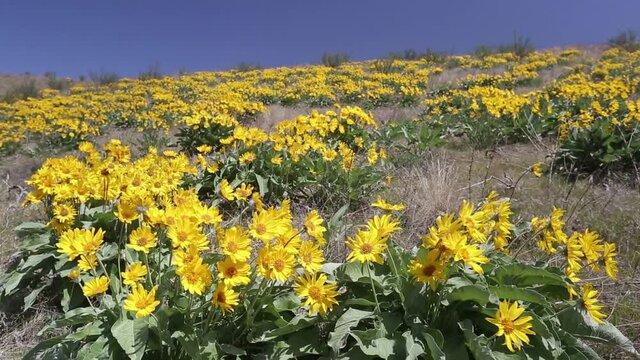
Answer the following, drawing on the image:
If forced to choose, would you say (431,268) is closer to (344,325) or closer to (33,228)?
(344,325)

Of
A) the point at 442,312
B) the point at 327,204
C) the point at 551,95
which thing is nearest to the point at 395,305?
the point at 442,312

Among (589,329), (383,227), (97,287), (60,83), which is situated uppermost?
(60,83)

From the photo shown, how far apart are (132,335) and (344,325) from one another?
0.80 meters

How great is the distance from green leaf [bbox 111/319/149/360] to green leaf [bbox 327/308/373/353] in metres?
0.69

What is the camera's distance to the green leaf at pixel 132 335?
181 centimetres

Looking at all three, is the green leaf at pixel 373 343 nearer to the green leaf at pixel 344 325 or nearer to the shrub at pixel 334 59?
the green leaf at pixel 344 325

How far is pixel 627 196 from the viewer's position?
4.38 metres

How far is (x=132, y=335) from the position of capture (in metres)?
1.87

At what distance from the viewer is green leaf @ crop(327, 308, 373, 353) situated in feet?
5.90

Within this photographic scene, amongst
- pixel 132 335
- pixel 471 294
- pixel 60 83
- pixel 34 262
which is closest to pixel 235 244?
pixel 132 335

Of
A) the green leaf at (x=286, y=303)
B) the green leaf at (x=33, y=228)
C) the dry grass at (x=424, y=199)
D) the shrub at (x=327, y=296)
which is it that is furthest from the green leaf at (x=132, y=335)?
the dry grass at (x=424, y=199)

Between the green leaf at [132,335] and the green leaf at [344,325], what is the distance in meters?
0.69

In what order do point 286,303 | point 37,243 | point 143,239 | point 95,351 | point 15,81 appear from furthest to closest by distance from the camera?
point 15,81 < point 37,243 < point 286,303 < point 95,351 < point 143,239

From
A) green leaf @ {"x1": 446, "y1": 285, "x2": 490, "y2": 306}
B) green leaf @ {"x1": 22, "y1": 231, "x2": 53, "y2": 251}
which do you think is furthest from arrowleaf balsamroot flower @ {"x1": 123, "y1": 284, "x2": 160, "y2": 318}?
green leaf @ {"x1": 22, "y1": 231, "x2": 53, "y2": 251}
